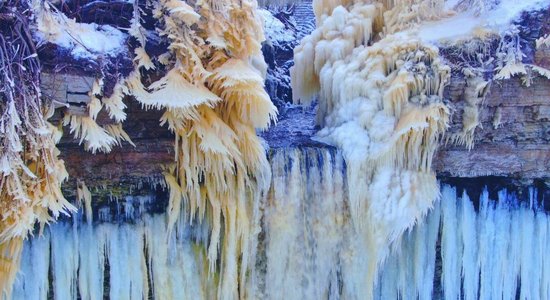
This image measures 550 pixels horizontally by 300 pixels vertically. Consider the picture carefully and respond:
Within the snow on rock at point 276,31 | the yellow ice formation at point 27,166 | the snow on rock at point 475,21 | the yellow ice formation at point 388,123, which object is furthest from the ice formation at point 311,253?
the snow on rock at point 276,31

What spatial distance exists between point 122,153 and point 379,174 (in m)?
2.34

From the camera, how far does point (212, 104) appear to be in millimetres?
4543

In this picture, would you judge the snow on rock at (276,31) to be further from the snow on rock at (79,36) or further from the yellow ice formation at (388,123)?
the snow on rock at (79,36)

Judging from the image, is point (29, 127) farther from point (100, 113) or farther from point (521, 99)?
point (521, 99)

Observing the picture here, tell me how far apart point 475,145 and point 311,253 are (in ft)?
6.25

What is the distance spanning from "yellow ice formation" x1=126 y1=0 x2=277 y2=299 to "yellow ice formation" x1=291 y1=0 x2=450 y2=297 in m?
0.97

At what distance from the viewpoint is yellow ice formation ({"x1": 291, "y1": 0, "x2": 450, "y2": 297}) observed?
500cm

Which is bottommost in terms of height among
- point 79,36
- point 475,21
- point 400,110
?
point 400,110

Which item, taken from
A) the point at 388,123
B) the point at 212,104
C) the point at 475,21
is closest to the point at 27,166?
the point at 212,104

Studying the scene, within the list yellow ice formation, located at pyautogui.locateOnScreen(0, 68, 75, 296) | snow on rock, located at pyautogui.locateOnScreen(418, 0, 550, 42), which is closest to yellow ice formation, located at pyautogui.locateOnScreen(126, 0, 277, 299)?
yellow ice formation, located at pyautogui.locateOnScreen(0, 68, 75, 296)

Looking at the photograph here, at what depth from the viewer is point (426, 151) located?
5.07 m

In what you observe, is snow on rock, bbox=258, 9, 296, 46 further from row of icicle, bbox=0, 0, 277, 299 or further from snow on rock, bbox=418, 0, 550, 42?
row of icicle, bbox=0, 0, 277, 299

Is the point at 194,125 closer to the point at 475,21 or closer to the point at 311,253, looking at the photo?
the point at 311,253

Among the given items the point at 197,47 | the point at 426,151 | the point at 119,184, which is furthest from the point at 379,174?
the point at 119,184
